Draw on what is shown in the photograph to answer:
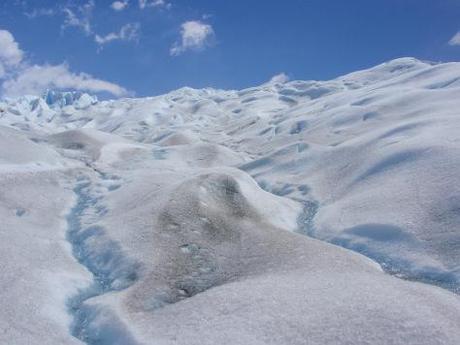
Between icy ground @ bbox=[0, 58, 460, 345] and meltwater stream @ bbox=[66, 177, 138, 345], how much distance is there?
42mm

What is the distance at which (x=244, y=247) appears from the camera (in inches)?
500

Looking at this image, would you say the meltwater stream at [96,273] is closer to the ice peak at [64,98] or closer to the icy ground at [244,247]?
the icy ground at [244,247]

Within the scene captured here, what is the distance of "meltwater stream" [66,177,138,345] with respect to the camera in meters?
8.90

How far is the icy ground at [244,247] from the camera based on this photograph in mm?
8617

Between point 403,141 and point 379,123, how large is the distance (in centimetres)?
785

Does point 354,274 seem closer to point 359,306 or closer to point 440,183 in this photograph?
point 359,306

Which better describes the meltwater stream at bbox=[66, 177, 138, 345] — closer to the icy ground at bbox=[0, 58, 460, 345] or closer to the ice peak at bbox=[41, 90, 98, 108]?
the icy ground at bbox=[0, 58, 460, 345]

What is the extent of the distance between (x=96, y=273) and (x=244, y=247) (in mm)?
3810

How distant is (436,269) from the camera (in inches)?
438

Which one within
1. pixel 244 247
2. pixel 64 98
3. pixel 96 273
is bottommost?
pixel 96 273

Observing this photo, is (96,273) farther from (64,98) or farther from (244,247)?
(64,98)

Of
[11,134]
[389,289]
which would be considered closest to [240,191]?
[389,289]

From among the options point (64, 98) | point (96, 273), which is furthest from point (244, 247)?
→ point (64, 98)

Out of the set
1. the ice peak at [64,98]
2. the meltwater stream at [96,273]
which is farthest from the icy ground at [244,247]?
the ice peak at [64,98]
